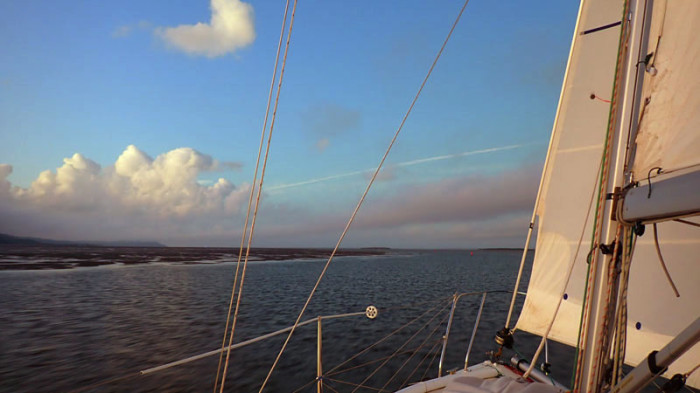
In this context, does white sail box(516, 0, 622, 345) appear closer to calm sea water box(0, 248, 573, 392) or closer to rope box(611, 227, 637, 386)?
calm sea water box(0, 248, 573, 392)

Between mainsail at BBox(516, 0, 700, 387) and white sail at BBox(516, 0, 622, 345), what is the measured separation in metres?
0.01

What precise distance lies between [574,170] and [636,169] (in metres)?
2.45

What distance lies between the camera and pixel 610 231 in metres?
2.60

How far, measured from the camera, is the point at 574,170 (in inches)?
192

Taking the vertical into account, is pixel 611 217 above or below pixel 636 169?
below

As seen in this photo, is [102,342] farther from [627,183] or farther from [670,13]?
[670,13]

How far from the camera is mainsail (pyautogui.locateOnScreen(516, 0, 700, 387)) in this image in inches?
103

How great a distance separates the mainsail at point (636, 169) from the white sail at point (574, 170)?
0.01 meters

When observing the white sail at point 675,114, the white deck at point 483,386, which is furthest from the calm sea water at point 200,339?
the white sail at point 675,114

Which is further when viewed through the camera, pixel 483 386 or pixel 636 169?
pixel 483 386

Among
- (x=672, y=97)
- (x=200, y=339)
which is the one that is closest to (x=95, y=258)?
(x=200, y=339)

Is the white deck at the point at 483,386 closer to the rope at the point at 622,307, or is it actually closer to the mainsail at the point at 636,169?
the rope at the point at 622,307

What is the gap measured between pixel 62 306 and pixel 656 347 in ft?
81.2

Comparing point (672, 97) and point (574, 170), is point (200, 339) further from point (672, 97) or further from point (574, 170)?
point (672, 97)
